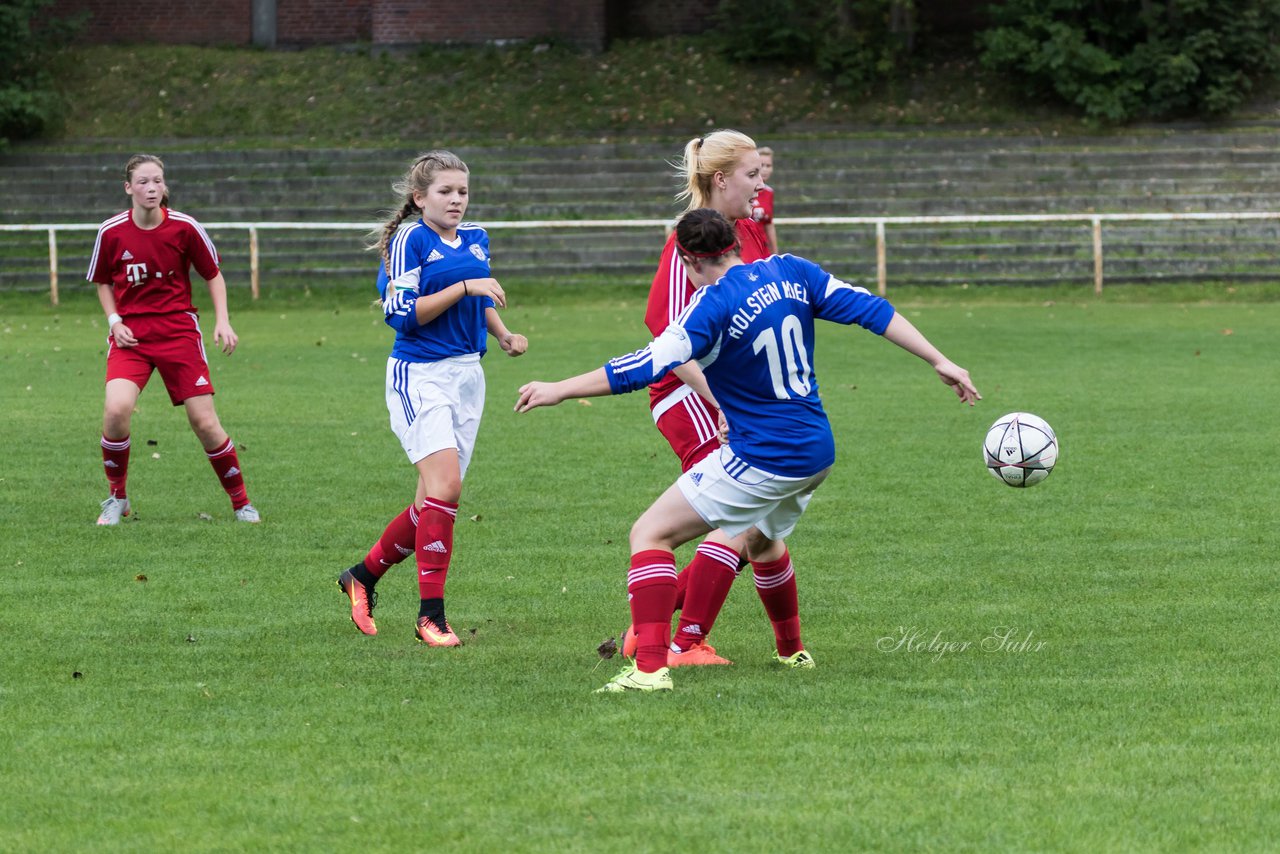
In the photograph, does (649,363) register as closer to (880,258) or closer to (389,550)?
(389,550)

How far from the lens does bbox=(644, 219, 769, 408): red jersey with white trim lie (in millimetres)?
5684

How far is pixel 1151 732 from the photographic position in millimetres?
4648

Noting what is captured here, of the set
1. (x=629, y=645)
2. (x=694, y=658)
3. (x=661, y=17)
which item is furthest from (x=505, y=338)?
(x=661, y=17)

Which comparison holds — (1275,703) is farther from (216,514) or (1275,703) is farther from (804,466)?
(216,514)

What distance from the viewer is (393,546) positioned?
6395 mm

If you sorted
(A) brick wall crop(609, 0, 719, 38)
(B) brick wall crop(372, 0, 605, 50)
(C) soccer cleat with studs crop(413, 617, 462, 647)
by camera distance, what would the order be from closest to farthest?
(C) soccer cleat with studs crop(413, 617, 462, 647) → (B) brick wall crop(372, 0, 605, 50) → (A) brick wall crop(609, 0, 719, 38)

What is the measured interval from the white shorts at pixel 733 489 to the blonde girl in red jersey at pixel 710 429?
22 cm

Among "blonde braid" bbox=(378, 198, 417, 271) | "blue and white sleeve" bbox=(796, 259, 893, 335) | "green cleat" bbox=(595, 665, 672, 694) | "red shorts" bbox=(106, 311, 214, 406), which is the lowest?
"green cleat" bbox=(595, 665, 672, 694)

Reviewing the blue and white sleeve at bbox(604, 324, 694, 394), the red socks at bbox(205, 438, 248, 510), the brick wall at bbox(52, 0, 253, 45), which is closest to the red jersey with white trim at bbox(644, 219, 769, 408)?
the blue and white sleeve at bbox(604, 324, 694, 394)

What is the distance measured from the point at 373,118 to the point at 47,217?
6438 millimetres

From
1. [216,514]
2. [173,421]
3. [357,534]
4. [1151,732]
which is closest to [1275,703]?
[1151,732]

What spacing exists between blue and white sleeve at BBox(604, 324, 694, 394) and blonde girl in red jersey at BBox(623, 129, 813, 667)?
0.48 m

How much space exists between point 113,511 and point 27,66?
2605 cm

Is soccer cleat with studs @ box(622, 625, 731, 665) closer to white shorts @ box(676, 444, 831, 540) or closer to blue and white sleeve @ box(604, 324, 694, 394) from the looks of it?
white shorts @ box(676, 444, 831, 540)
